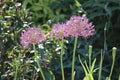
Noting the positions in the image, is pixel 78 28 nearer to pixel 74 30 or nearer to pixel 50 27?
pixel 74 30

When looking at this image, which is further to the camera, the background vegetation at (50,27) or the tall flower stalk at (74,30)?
the background vegetation at (50,27)

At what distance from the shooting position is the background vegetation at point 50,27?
252cm

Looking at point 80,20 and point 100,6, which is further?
point 100,6

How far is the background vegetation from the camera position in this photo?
2521mm

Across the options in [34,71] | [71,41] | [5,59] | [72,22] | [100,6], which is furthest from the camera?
[100,6]

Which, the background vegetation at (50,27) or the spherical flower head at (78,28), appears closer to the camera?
the spherical flower head at (78,28)

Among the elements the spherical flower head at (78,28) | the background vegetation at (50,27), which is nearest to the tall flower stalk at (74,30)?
the spherical flower head at (78,28)

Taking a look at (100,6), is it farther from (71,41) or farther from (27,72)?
(27,72)

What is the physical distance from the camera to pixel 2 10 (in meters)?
2.84

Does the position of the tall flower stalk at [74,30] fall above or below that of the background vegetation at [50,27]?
above

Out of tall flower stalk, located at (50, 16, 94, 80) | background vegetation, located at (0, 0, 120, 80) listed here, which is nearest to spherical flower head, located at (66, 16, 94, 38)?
tall flower stalk, located at (50, 16, 94, 80)

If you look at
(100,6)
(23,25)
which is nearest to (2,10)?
(23,25)

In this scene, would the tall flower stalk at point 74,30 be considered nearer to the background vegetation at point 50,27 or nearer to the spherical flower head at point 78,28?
the spherical flower head at point 78,28

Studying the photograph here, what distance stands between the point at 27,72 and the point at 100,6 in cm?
106
